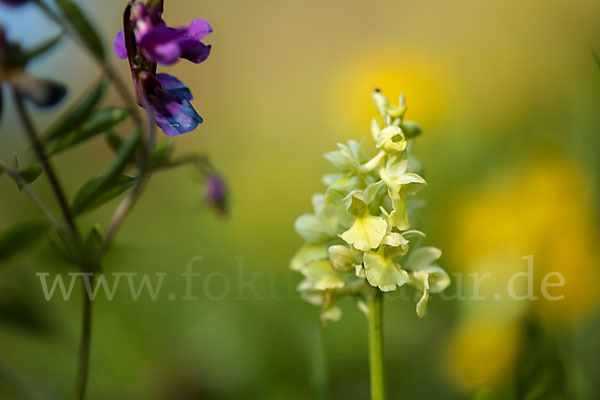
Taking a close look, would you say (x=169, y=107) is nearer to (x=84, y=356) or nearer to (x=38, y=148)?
(x=38, y=148)

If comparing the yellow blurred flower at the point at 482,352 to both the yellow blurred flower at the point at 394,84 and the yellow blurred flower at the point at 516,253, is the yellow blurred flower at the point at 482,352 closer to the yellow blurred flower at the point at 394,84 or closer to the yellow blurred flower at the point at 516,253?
the yellow blurred flower at the point at 516,253

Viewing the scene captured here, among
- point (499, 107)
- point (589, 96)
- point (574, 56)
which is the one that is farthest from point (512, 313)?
point (574, 56)

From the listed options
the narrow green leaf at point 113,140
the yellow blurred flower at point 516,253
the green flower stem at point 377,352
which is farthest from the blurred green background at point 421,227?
the green flower stem at point 377,352

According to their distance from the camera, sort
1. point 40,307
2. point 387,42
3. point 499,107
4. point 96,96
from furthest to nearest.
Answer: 1. point 387,42
2. point 499,107
3. point 40,307
4. point 96,96

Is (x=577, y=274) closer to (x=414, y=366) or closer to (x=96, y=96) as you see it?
(x=414, y=366)

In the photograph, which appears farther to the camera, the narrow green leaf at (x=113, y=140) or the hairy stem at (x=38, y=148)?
the narrow green leaf at (x=113, y=140)

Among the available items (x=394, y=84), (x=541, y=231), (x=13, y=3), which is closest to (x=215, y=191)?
(x=13, y=3)
